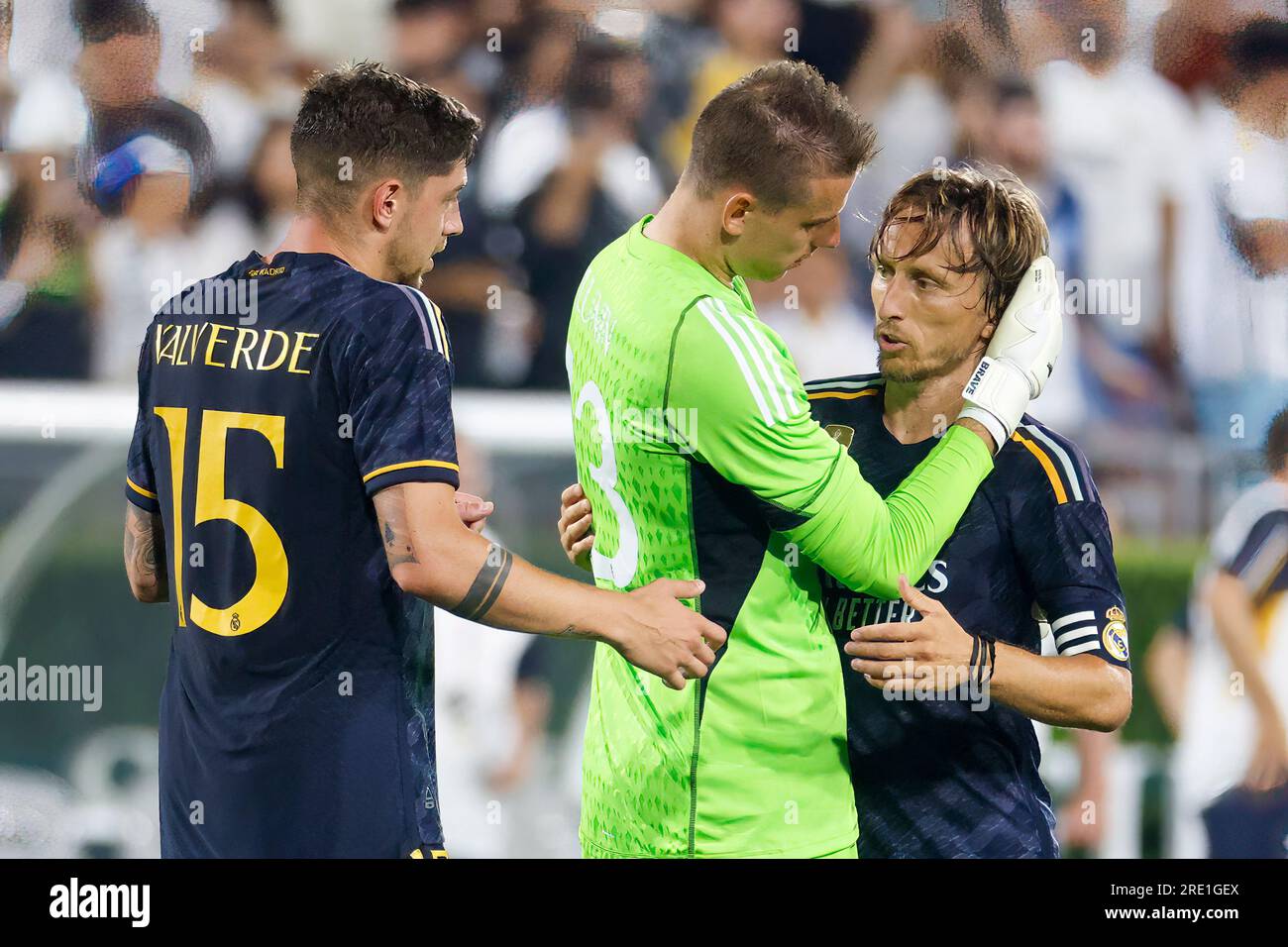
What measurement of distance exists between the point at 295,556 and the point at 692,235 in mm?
815

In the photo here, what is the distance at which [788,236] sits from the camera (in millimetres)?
2086

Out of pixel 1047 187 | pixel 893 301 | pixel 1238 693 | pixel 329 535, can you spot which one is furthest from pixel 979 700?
pixel 1047 187

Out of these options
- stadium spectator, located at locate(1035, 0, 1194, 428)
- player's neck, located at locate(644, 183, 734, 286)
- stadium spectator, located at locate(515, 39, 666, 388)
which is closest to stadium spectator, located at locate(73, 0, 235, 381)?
stadium spectator, located at locate(515, 39, 666, 388)

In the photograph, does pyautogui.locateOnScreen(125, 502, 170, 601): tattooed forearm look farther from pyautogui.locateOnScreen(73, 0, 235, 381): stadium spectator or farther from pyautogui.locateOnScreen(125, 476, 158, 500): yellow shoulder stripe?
pyautogui.locateOnScreen(73, 0, 235, 381): stadium spectator

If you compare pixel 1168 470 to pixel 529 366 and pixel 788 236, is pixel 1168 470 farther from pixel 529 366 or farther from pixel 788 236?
pixel 788 236

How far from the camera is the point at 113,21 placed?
447 cm

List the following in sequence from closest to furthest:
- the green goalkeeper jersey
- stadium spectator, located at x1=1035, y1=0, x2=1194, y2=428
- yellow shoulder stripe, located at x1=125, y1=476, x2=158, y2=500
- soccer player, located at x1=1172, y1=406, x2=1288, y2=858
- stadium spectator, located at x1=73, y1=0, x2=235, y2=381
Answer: the green goalkeeper jersey → yellow shoulder stripe, located at x1=125, y1=476, x2=158, y2=500 → soccer player, located at x1=1172, y1=406, x2=1288, y2=858 → stadium spectator, located at x1=73, y1=0, x2=235, y2=381 → stadium spectator, located at x1=1035, y1=0, x2=1194, y2=428

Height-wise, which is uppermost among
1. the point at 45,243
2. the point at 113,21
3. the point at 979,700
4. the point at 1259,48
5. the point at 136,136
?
the point at 113,21

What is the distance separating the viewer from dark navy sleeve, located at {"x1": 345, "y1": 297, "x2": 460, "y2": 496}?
196cm

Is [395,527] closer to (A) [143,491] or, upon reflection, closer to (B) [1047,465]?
(A) [143,491]

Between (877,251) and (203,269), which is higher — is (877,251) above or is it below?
below

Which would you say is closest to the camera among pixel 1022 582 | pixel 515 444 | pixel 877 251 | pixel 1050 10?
pixel 1022 582
